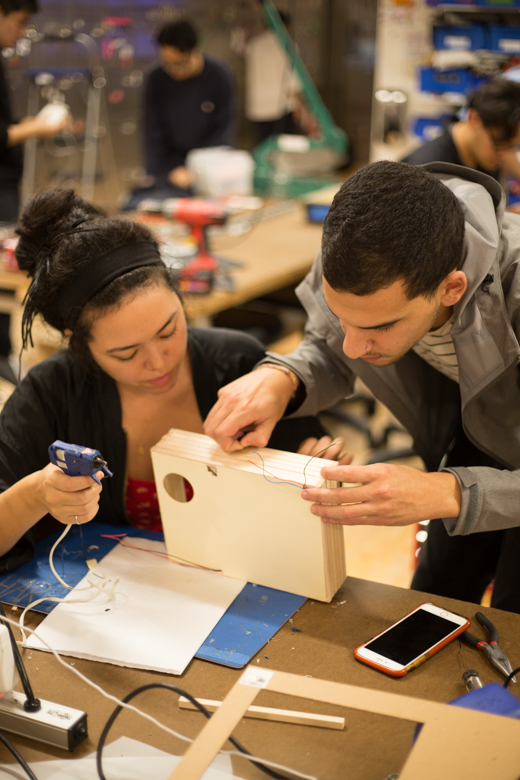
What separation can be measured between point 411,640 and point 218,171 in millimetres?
3061

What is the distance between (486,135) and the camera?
255cm

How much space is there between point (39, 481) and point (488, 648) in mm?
718

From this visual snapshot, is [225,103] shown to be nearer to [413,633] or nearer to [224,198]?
[224,198]

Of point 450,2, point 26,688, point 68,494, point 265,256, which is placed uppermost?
point 450,2

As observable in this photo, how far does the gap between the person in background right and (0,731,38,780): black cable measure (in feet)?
7.34

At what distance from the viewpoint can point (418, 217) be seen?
96 centimetres

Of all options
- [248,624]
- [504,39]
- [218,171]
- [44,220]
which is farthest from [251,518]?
[504,39]

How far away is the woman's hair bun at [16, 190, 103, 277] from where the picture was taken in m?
1.28

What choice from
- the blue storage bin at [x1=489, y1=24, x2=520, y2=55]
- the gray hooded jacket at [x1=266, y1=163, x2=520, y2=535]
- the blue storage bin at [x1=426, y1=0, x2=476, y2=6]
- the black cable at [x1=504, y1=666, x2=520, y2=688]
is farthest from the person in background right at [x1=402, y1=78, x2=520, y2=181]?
the black cable at [x1=504, y1=666, x2=520, y2=688]

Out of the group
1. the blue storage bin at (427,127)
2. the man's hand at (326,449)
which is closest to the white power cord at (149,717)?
the man's hand at (326,449)

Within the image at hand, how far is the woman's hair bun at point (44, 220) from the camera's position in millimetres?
1279

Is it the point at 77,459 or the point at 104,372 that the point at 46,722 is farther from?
the point at 104,372

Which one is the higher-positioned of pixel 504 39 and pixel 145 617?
pixel 504 39

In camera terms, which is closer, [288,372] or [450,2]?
[288,372]
